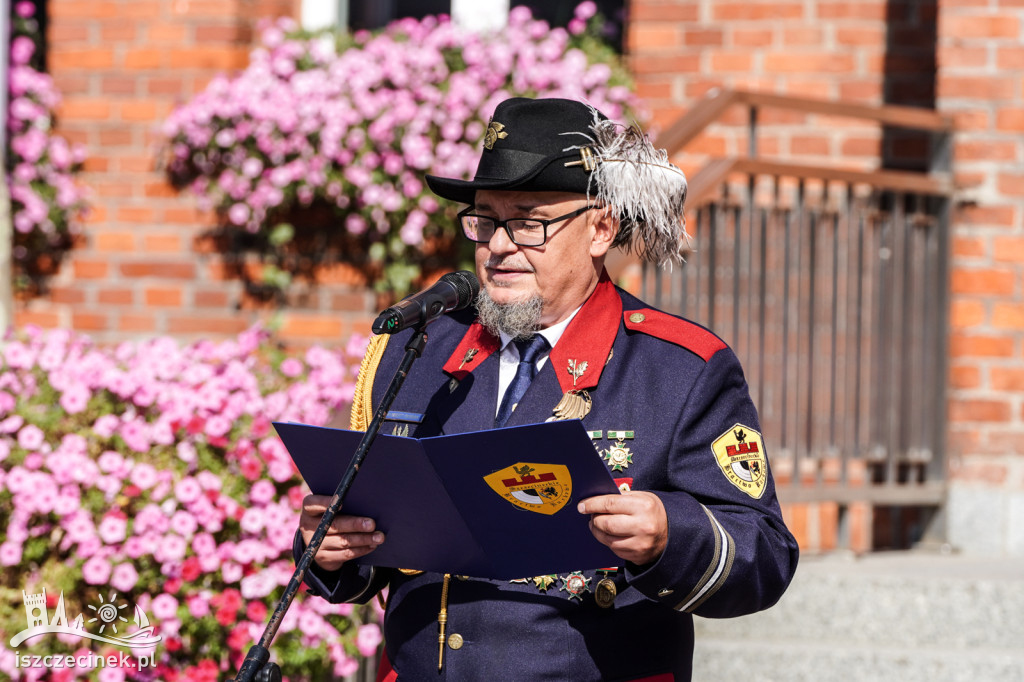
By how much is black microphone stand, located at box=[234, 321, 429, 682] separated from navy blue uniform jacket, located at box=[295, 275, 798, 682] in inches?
14.4

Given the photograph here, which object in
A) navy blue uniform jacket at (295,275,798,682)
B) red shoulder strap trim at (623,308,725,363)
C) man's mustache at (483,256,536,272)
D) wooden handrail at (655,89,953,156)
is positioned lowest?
navy blue uniform jacket at (295,275,798,682)

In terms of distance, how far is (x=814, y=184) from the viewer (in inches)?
199

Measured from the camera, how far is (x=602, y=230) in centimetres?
228

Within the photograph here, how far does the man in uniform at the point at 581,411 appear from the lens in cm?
200

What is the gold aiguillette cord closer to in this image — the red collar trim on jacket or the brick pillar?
the red collar trim on jacket

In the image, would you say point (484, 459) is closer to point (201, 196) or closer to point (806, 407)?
point (806, 407)

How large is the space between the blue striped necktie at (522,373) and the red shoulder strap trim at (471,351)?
6 centimetres

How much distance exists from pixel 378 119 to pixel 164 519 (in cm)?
246

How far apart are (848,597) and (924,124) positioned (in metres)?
1.93

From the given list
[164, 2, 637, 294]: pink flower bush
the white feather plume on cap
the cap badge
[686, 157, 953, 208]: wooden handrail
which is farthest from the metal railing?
the cap badge

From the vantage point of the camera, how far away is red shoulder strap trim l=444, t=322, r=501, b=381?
225 centimetres

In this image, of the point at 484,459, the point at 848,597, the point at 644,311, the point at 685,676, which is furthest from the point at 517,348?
the point at 848,597

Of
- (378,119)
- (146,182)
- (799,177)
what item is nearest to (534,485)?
(799,177)

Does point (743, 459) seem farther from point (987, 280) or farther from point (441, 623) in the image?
point (987, 280)
